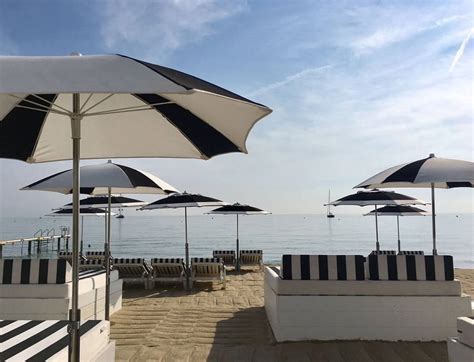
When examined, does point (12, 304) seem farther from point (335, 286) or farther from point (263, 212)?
point (263, 212)

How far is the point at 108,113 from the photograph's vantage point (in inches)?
115

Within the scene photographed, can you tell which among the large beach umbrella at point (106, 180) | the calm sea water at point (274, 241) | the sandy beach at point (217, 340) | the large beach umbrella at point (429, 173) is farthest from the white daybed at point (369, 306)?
the calm sea water at point (274, 241)

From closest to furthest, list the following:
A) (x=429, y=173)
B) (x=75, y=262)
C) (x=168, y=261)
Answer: (x=75, y=262)
(x=429, y=173)
(x=168, y=261)

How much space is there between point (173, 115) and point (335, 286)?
3.11 metres

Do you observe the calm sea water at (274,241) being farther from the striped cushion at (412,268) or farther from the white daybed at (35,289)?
the white daybed at (35,289)

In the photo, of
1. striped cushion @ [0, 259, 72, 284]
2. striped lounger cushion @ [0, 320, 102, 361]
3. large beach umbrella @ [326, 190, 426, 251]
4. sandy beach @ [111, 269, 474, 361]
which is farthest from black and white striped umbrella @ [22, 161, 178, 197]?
large beach umbrella @ [326, 190, 426, 251]

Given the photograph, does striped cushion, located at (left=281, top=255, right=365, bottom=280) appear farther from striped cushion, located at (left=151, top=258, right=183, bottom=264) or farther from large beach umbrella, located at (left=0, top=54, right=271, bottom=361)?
striped cushion, located at (left=151, top=258, right=183, bottom=264)

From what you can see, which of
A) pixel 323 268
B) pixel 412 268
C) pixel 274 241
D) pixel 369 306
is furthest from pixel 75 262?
pixel 274 241

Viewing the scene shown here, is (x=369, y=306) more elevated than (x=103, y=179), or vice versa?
(x=103, y=179)

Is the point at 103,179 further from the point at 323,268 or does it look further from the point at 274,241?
the point at 274,241

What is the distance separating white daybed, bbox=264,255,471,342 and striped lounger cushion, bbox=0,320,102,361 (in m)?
2.49

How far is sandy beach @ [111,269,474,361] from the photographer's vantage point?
4355mm

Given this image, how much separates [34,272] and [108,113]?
10.4ft

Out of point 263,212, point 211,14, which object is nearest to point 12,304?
point 211,14
